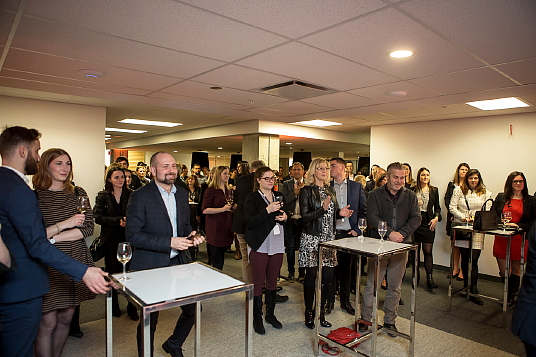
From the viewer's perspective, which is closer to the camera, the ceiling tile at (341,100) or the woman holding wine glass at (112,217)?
the woman holding wine glass at (112,217)

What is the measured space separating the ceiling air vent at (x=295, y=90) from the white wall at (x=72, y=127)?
11.8ft

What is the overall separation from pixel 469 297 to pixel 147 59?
16.2 ft

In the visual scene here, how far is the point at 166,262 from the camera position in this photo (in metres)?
2.57

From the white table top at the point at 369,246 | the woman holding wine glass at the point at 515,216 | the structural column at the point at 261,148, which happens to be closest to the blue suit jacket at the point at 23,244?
the white table top at the point at 369,246

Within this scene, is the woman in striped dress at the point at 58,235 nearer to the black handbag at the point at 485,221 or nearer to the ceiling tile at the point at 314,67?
the ceiling tile at the point at 314,67

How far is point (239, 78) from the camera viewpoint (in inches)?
148

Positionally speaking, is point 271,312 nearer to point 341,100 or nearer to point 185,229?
point 185,229

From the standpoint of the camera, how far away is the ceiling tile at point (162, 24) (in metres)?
2.07

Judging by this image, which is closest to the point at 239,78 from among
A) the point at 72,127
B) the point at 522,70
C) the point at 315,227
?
the point at 315,227

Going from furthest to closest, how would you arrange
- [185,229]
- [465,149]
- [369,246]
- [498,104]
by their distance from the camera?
[465,149] < [498,104] < [369,246] < [185,229]

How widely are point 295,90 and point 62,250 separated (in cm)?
291

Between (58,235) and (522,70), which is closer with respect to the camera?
(58,235)

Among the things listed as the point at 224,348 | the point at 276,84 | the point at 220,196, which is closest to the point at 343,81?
the point at 276,84

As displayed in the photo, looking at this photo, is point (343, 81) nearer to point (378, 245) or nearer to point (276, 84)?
point (276, 84)
